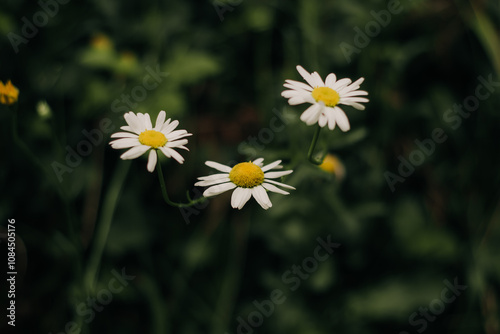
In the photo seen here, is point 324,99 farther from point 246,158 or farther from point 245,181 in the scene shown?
point 246,158

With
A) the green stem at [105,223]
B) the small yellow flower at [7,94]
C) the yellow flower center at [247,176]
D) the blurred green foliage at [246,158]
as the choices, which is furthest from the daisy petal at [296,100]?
the green stem at [105,223]

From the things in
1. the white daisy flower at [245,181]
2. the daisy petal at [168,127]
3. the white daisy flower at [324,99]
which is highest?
the white daisy flower at [324,99]

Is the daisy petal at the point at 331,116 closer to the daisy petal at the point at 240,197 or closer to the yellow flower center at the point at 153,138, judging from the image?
the daisy petal at the point at 240,197

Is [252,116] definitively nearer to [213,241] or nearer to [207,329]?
[213,241]

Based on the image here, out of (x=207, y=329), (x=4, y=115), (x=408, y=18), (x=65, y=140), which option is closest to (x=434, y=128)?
(x=408, y=18)

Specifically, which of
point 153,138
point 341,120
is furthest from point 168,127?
point 341,120

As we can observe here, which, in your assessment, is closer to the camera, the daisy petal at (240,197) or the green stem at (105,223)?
the daisy petal at (240,197)

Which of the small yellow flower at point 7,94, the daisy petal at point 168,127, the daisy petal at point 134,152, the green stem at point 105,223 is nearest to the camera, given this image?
the daisy petal at point 134,152
